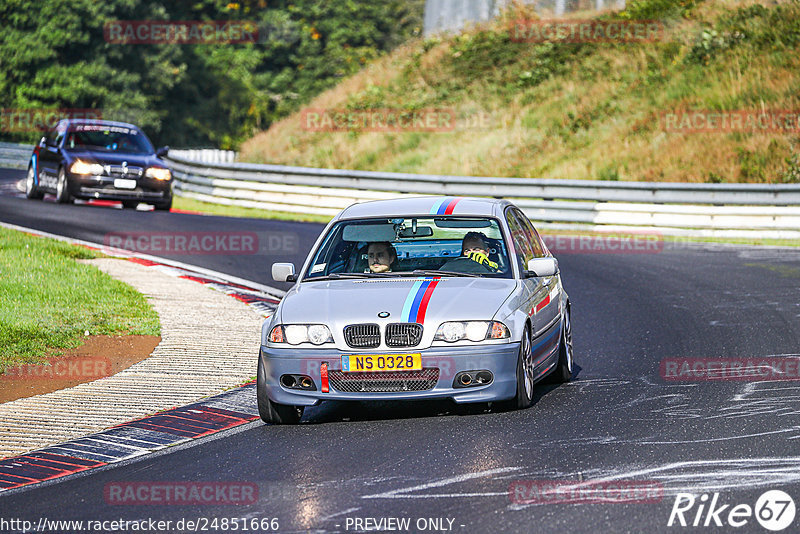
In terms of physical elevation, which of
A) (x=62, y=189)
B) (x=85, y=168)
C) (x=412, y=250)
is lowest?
(x=62, y=189)

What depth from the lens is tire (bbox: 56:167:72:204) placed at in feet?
82.4

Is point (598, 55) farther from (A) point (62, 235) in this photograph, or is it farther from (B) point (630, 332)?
(B) point (630, 332)

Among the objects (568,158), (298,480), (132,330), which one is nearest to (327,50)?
(568,158)

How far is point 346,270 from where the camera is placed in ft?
31.8

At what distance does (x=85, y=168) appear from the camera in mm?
24797

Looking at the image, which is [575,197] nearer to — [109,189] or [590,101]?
[109,189]

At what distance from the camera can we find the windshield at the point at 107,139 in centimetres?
2568

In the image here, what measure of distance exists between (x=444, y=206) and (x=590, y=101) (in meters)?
25.0

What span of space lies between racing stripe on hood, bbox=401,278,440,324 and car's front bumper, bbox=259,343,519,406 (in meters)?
0.24

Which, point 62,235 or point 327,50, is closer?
point 62,235

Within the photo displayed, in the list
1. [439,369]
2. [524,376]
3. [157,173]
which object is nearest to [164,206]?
[157,173]

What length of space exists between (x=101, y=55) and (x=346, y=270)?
48.8 metres

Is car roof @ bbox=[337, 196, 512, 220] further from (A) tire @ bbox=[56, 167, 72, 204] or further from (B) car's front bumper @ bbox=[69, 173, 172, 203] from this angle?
(A) tire @ bbox=[56, 167, 72, 204]

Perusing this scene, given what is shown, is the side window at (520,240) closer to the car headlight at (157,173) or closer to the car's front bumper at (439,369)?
the car's front bumper at (439,369)
